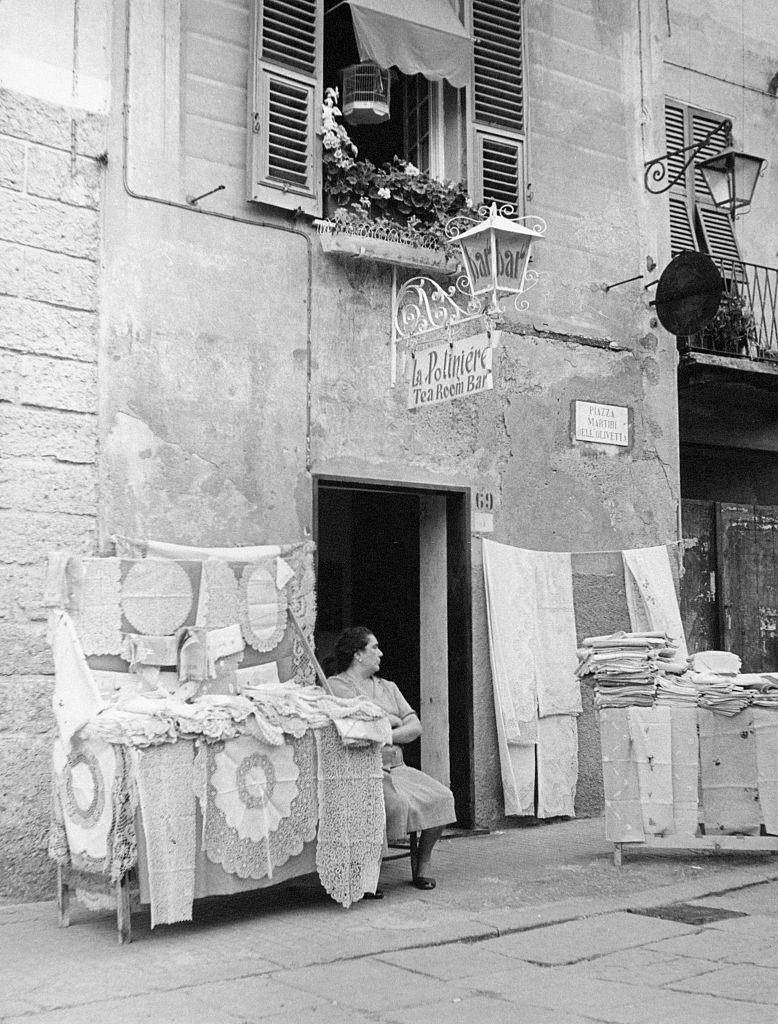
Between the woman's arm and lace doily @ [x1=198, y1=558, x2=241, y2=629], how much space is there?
3.70ft

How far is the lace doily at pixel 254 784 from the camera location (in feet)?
19.7

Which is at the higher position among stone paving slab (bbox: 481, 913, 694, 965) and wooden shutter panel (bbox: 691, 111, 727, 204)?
wooden shutter panel (bbox: 691, 111, 727, 204)

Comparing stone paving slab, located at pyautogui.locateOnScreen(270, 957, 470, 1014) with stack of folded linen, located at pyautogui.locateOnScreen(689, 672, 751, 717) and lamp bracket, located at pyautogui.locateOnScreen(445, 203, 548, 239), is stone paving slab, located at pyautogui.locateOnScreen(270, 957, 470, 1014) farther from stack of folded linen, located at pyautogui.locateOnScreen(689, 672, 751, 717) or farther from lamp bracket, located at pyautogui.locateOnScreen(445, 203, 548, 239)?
lamp bracket, located at pyautogui.locateOnScreen(445, 203, 548, 239)

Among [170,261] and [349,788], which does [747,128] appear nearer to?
[170,261]

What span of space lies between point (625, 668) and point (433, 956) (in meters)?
2.59

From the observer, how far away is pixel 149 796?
576cm

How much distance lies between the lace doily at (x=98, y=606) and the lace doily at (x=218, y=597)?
480 mm

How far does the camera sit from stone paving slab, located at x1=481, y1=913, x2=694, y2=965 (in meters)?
5.54

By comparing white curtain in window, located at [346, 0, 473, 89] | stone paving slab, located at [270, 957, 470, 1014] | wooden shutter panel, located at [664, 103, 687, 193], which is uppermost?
wooden shutter panel, located at [664, 103, 687, 193]

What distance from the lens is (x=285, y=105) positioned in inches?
321

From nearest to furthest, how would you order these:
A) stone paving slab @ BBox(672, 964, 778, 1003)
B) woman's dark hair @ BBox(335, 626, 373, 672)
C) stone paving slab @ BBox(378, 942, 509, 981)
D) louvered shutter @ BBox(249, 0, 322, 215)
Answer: stone paving slab @ BBox(672, 964, 778, 1003), stone paving slab @ BBox(378, 942, 509, 981), woman's dark hair @ BBox(335, 626, 373, 672), louvered shutter @ BBox(249, 0, 322, 215)

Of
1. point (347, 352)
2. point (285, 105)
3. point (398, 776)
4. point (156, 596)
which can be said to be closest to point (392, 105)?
point (285, 105)

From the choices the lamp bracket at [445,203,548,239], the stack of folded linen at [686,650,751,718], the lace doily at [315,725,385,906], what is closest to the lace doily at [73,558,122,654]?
the lace doily at [315,725,385,906]

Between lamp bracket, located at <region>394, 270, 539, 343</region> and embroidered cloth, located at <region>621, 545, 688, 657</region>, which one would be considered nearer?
lamp bracket, located at <region>394, 270, 539, 343</region>
